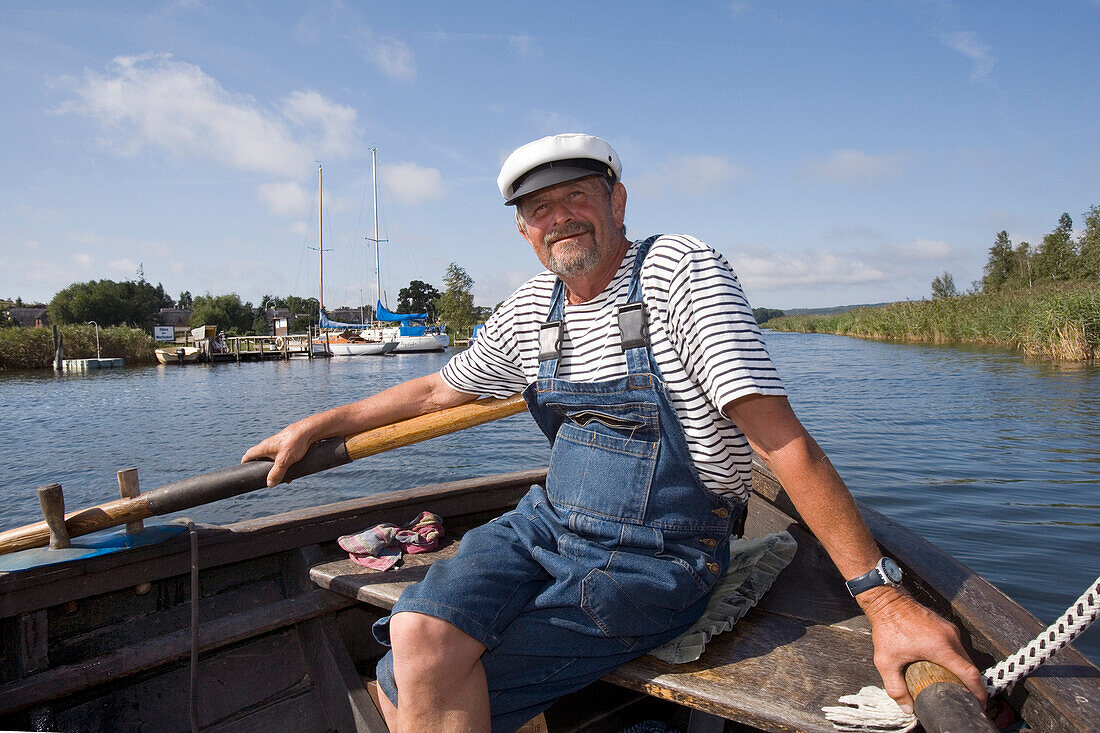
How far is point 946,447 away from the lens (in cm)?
920

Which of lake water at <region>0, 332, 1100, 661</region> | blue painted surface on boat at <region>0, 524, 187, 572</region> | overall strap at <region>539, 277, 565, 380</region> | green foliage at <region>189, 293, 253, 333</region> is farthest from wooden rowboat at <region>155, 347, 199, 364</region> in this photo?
overall strap at <region>539, 277, 565, 380</region>

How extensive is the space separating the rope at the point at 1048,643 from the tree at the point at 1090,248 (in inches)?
1842

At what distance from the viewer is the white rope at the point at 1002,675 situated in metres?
1.22

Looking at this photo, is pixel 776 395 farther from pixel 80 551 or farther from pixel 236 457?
pixel 236 457

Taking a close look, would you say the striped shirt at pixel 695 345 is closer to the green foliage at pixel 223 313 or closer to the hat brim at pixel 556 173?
the hat brim at pixel 556 173

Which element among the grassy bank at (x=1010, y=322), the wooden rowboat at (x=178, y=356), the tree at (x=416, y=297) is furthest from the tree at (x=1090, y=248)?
the tree at (x=416, y=297)

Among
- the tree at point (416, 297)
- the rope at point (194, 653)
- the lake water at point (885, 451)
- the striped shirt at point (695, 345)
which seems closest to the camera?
the striped shirt at point (695, 345)

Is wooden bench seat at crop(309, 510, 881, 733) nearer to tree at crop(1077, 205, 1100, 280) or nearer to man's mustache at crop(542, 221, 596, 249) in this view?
man's mustache at crop(542, 221, 596, 249)

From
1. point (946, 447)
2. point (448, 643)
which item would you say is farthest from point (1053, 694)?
point (946, 447)

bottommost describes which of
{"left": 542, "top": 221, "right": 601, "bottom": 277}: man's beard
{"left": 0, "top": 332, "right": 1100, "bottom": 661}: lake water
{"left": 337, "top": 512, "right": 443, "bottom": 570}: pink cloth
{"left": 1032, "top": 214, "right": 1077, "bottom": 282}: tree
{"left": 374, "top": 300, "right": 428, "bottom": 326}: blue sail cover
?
{"left": 0, "top": 332, "right": 1100, "bottom": 661}: lake water

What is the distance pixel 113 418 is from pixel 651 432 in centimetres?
2087

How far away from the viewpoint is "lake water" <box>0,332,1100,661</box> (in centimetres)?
573

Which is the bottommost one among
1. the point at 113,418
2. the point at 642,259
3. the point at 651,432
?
the point at 113,418

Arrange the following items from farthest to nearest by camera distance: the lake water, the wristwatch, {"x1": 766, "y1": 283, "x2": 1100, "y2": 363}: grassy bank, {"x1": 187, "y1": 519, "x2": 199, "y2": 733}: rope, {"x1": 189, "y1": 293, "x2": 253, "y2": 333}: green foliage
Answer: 1. {"x1": 189, "y1": 293, "x2": 253, "y2": 333}: green foliage
2. {"x1": 766, "y1": 283, "x2": 1100, "y2": 363}: grassy bank
3. the lake water
4. {"x1": 187, "y1": 519, "x2": 199, "y2": 733}: rope
5. the wristwatch
